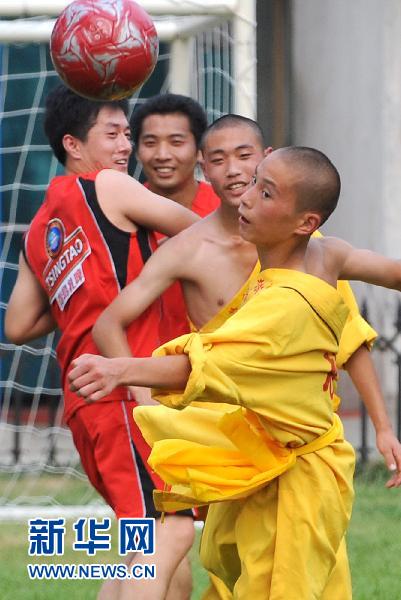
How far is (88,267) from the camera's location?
498 centimetres

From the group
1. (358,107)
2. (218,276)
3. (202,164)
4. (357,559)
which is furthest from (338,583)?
(358,107)

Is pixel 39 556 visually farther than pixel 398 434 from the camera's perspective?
No

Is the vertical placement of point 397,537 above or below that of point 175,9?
below

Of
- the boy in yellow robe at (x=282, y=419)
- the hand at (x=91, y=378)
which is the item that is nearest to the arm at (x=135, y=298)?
the boy in yellow robe at (x=282, y=419)

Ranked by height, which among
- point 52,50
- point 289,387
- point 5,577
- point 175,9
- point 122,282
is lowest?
point 5,577

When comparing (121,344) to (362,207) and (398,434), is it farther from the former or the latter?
(362,207)

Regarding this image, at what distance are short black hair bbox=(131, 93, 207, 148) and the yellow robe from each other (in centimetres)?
133

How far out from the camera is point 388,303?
10609 mm

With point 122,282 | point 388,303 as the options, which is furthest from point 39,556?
point 388,303

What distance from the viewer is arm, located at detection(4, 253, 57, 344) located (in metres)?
5.31

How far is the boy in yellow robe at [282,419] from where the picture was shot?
4035 millimetres

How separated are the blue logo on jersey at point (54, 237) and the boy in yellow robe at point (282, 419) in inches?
38.3

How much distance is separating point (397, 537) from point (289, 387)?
3.29 m

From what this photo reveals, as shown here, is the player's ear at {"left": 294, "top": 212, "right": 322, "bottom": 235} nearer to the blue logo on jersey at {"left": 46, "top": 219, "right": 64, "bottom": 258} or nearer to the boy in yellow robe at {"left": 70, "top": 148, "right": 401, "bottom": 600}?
the boy in yellow robe at {"left": 70, "top": 148, "right": 401, "bottom": 600}
